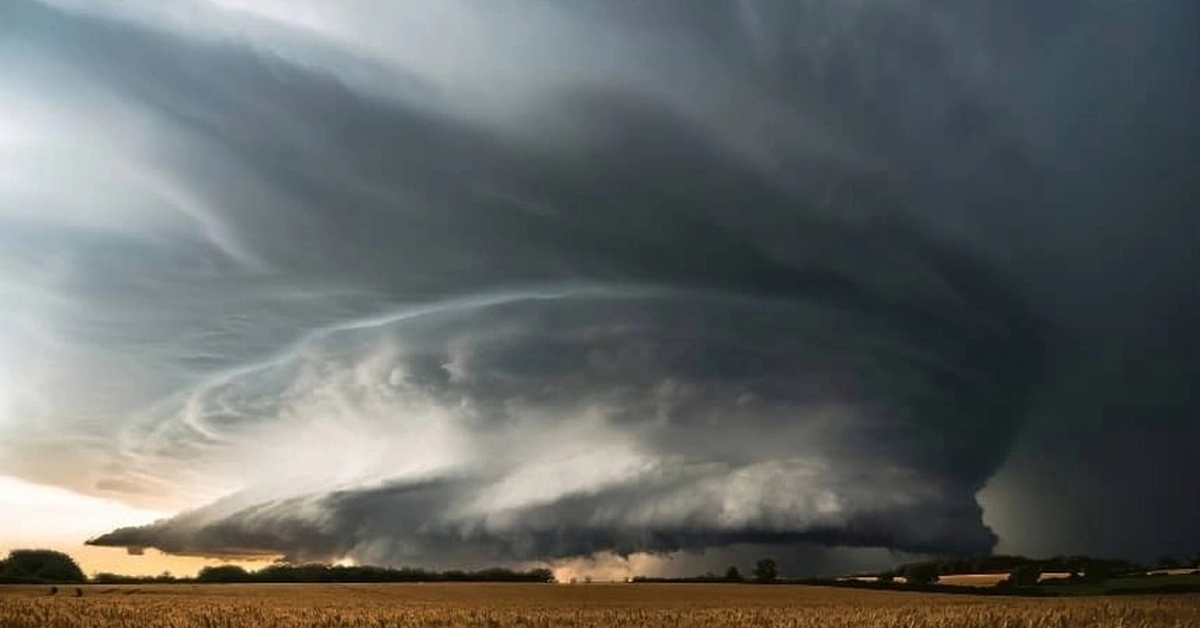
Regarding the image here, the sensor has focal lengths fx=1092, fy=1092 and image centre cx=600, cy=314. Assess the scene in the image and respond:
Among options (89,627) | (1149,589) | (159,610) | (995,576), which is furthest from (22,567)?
(1149,589)

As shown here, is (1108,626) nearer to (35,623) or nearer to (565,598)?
(565,598)

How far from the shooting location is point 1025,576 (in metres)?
98.9

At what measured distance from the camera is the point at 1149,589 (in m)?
88.7

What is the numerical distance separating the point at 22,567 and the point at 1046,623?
12125 cm

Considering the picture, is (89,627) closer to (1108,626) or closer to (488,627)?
(488,627)

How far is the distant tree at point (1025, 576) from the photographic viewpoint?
97.4 metres

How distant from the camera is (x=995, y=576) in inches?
4213

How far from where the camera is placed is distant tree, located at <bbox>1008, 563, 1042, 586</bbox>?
3833 inches

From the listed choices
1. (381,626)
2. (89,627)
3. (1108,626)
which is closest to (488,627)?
(381,626)

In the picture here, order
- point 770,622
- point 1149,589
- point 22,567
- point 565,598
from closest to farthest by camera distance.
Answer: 1. point 770,622
2. point 565,598
3. point 1149,589
4. point 22,567

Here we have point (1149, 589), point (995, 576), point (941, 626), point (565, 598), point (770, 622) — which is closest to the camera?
point (941, 626)

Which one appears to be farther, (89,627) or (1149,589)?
(1149,589)

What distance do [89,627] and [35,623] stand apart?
4434 millimetres

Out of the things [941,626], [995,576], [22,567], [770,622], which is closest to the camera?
[941,626]
